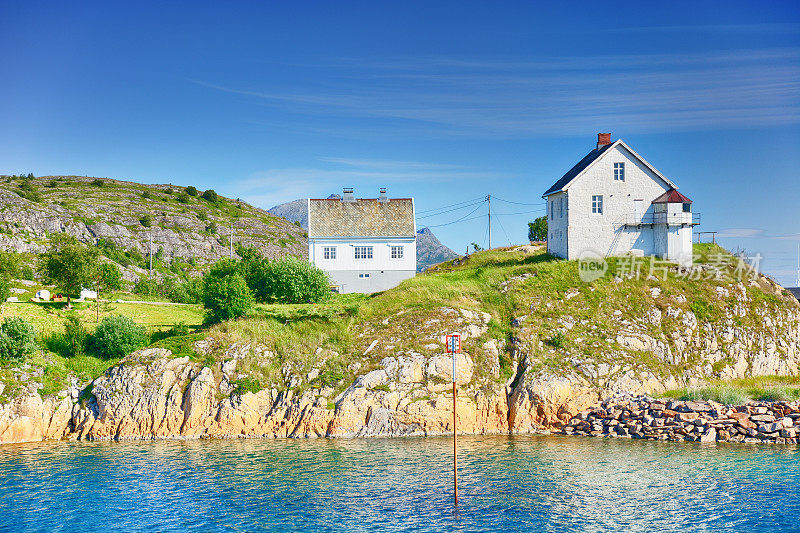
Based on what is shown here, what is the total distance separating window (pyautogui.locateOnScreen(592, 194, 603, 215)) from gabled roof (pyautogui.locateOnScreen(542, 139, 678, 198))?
9.40ft

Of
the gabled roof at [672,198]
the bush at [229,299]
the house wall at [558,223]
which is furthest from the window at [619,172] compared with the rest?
the bush at [229,299]

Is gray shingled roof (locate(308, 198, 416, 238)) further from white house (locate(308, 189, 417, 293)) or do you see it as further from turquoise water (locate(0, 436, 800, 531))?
turquoise water (locate(0, 436, 800, 531))

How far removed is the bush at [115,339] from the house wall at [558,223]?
126ft

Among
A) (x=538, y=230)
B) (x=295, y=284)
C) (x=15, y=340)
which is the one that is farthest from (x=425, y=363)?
(x=538, y=230)

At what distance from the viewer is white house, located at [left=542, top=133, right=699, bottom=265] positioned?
193 ft

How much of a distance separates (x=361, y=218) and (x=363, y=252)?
4.40 meters

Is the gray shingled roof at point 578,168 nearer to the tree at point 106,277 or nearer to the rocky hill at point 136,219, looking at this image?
the tree at point 106,277

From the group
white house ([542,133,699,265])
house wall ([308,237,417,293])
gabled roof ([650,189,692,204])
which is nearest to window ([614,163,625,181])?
white house ([542,133,699,265])

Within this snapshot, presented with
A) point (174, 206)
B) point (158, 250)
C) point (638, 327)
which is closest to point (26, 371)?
point (638, 327)

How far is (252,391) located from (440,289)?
1870 centimetres

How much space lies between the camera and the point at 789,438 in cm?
3766

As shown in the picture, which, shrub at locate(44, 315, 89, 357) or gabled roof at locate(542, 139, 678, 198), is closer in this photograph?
shrub at locate(44, 315, 89, 357)

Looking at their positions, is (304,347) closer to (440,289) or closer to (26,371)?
(440,289)

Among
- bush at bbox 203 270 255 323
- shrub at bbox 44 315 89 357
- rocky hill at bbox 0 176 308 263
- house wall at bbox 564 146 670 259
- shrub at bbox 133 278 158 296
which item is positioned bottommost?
shrub at bbox 44 315 89 357
